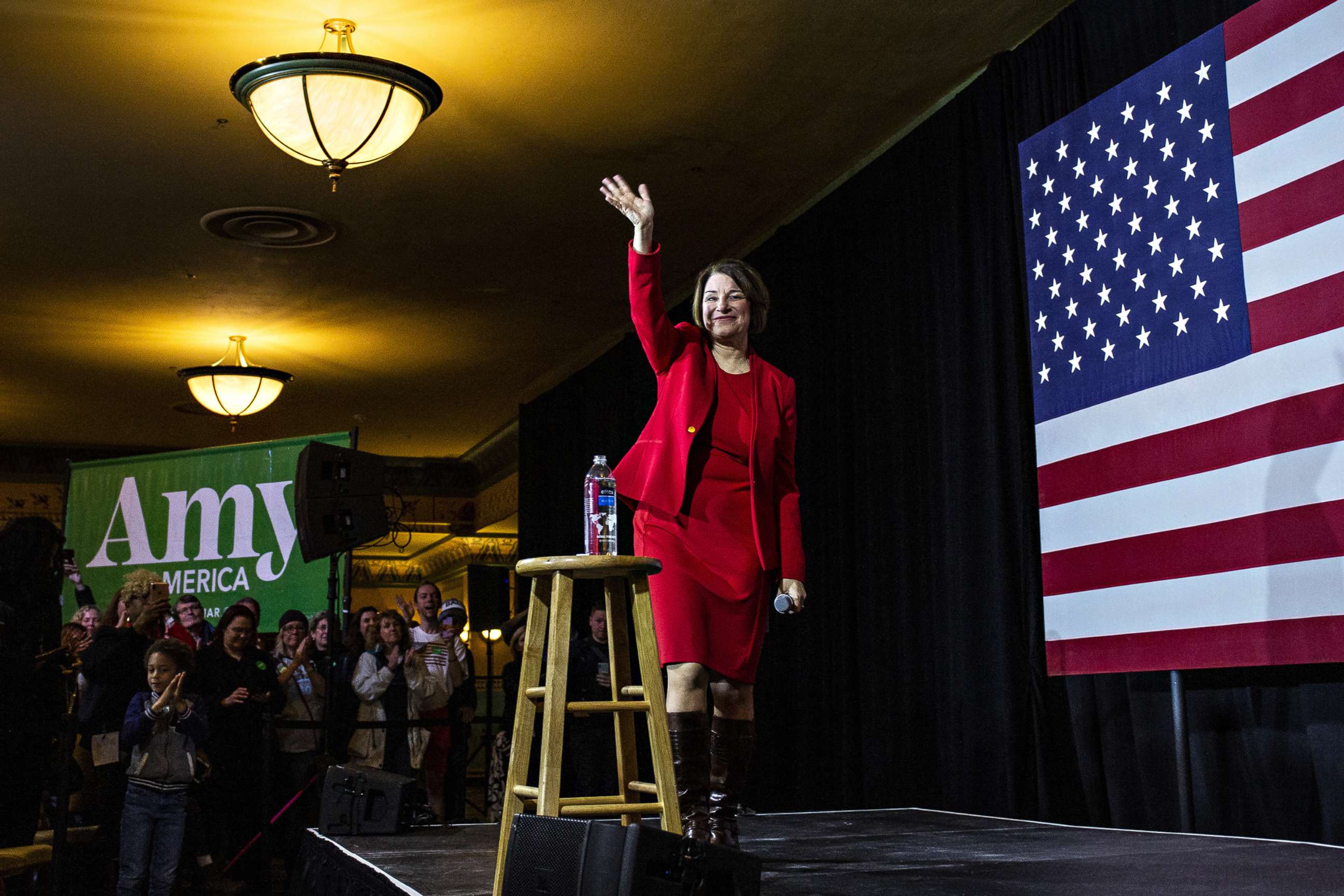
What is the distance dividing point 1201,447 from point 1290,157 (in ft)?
2.80

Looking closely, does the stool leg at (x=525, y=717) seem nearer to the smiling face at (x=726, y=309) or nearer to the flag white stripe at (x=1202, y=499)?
the smiling face at (x=726, y=309)

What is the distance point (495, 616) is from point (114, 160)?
5813 mm

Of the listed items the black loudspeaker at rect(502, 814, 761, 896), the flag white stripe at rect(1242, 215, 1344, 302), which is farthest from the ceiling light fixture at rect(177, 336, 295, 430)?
the black loudspeaker at rect(502, 814, 761, 896)

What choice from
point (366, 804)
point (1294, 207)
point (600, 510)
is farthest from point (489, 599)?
point (1294, 207)

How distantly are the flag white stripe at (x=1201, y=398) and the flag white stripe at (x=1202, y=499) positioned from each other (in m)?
0.17

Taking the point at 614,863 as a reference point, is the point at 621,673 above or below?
above

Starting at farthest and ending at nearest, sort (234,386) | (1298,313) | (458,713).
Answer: (234,386)
(458,713)
(1298,313)

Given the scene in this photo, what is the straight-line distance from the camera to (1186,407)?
12.0ft

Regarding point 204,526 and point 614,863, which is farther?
point 204,526

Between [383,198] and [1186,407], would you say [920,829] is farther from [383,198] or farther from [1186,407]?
[383,198]

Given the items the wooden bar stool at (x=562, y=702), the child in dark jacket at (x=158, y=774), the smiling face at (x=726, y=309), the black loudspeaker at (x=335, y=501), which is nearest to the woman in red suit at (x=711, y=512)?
the smiling face at (x=726, y=309)

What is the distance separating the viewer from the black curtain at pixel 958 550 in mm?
3648

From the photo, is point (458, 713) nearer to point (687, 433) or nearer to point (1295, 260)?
point (687, 433)

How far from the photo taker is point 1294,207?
3.35 meters
